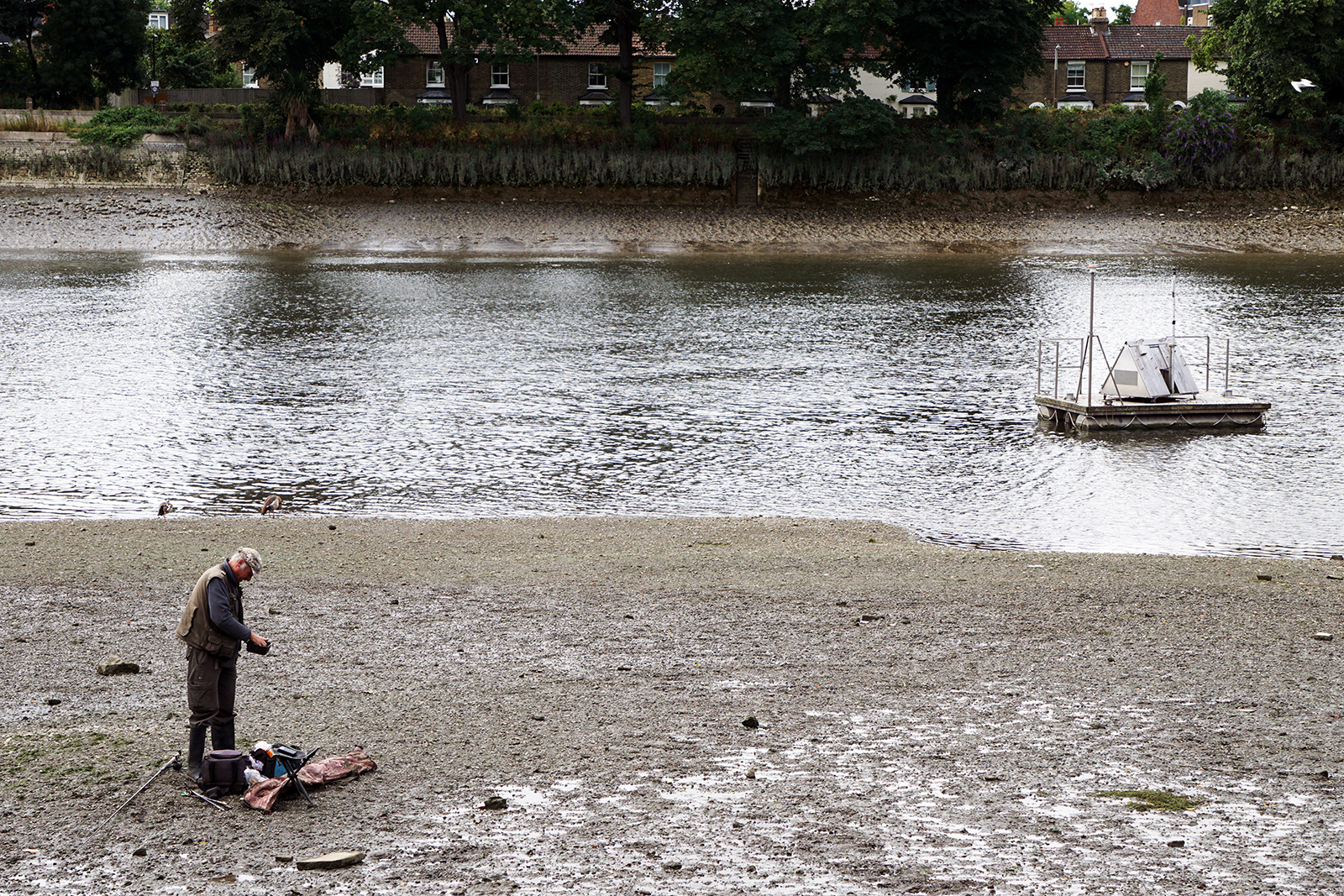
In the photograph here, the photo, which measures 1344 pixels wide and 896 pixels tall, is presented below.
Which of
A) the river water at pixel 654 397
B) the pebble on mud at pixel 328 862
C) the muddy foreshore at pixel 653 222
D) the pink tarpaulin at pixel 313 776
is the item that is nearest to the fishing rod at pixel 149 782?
the pink tarpaulin at pixel 313 776

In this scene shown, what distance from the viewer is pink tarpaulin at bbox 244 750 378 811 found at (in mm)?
9070

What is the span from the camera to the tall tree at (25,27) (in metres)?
74.6

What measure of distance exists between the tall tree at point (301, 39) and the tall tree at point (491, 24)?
168 centimetres

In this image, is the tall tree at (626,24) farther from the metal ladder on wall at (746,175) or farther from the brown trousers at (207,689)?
the brown trousers at (207,689)

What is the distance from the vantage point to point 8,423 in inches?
1072

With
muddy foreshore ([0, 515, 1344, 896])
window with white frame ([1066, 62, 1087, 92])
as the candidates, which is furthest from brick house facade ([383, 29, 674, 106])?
muddy foreshore ([0, 515, 1344, 896])

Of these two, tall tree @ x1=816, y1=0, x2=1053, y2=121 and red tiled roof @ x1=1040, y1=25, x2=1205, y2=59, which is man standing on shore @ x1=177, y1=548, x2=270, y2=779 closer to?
tall tree @ x1=816, y1=0, x2=1053, y2=121

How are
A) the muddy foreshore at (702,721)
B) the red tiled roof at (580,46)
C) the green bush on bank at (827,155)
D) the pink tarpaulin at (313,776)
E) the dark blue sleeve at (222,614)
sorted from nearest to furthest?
1. the muddy foreshore at (702,721)
2. the pink tarpaulin at (313,776)
3. the dark blue sleeve at (222,614)
4. the green bush on bank at (827,155)
5. the red tiled roof at (580,46)

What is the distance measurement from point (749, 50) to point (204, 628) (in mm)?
58381

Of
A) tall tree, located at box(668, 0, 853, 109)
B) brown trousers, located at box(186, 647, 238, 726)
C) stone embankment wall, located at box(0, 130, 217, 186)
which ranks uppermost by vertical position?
tall tree, located at box(668, 0, 853, 109)

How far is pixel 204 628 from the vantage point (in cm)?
939

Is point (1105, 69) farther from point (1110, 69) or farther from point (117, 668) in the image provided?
point (117, 668)

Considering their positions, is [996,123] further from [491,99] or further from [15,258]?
[15,258]

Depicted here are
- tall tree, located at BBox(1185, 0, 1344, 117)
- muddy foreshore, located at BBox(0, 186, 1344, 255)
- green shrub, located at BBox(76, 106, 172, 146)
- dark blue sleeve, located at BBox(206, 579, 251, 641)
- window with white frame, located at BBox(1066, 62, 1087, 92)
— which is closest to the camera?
dark blue sleeve, located at BBox(206, 579, 251, 641)
